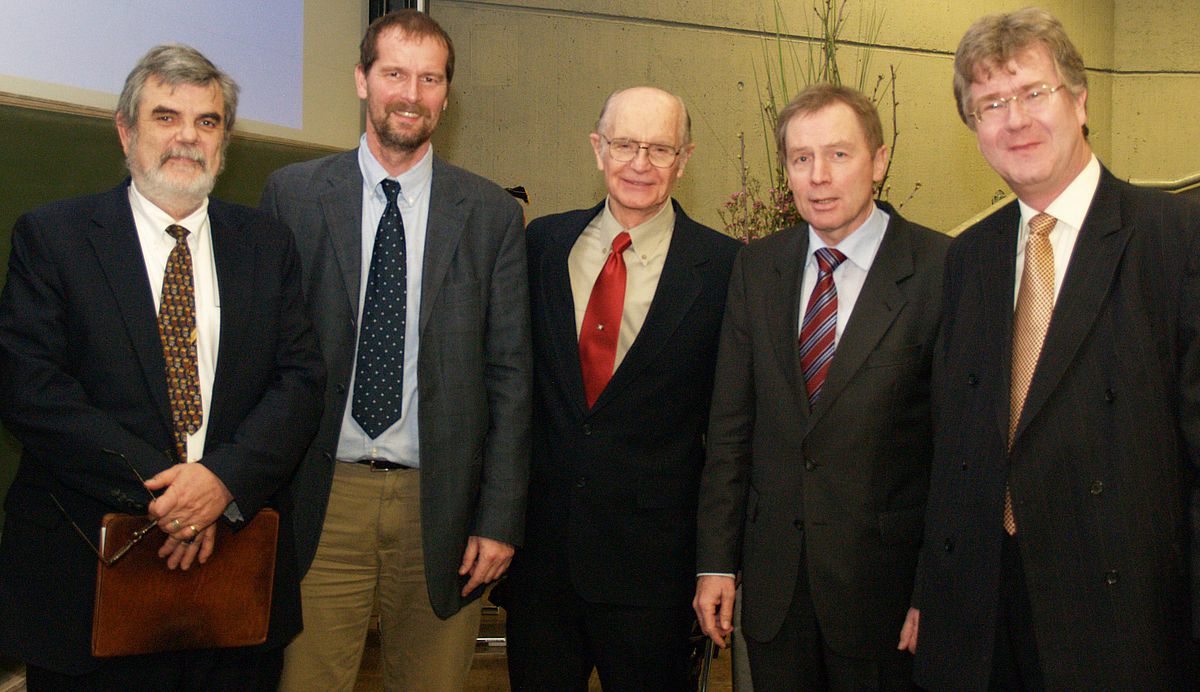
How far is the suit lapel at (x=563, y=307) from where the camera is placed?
229cm

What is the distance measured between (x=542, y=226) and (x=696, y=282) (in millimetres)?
461

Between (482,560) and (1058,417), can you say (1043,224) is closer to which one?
(1058,417)

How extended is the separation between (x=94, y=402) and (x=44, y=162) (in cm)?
120

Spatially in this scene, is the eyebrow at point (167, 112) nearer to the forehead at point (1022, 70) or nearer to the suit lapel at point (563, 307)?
the suit lapel at point (563, 307)

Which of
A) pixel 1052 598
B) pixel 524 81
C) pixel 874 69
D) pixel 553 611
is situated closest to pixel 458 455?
pixel 553 611

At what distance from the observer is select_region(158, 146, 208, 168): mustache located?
199 centimetres

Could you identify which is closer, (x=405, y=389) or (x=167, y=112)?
(x=167, y=112)

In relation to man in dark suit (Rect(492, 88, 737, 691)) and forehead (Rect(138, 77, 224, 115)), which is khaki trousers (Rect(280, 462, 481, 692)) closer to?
man in dark suit (Rect(492, 88, 737, 691))

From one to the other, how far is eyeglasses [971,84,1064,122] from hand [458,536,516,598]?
53.6 inches

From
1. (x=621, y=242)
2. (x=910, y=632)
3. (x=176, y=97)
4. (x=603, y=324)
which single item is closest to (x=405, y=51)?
(x=176, y=97)

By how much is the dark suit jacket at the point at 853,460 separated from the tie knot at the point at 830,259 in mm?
77

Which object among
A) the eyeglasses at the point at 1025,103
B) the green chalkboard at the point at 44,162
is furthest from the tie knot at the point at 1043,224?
the green chalkboard at the point at 44,162

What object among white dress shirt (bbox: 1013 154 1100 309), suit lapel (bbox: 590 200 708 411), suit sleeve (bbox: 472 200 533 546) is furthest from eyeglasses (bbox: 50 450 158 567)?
white dress shirt (bbox: 1013 154 1100 309)

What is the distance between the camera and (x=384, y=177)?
2.32 m
